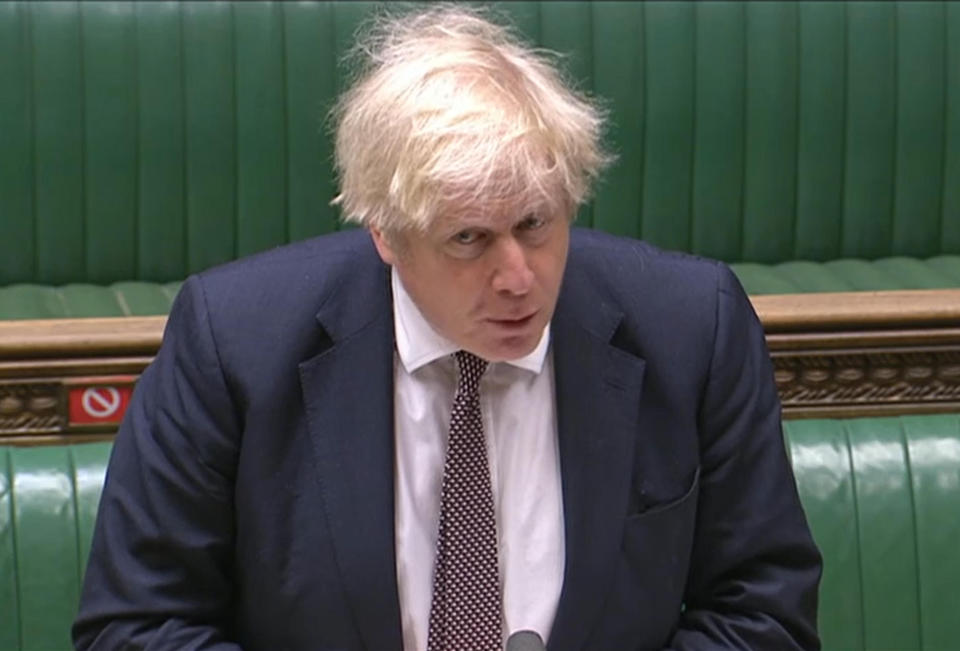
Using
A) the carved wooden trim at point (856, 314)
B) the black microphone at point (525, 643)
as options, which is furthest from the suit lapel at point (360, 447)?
the carved wooden trim at point (856, 314)

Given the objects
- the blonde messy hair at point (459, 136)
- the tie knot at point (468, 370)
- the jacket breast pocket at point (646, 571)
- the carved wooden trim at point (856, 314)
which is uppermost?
the blonde messy hair at point (459, 136)

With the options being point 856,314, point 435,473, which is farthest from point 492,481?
point 856,314

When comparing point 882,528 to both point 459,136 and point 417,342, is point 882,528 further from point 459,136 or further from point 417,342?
point 459,136

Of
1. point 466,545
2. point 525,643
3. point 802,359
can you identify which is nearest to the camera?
point 525,643

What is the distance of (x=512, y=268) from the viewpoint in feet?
4.62

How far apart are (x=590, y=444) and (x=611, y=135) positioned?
5.55 ft

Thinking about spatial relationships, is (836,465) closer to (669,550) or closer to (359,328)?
(669,550)

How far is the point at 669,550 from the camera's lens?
1.58 m

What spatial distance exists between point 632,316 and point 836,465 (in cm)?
53

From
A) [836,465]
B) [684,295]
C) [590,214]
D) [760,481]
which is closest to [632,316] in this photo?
[684,295]

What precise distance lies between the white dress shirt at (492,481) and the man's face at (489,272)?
86 mm

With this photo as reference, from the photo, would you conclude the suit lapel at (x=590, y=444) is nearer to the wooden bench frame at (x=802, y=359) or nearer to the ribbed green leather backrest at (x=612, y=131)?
the wooden bench frame at (x=802, y=359)

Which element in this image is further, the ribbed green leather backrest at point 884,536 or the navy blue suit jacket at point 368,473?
the ribbed green leather backrest at point 884,536

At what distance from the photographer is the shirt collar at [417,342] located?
5.08ft
